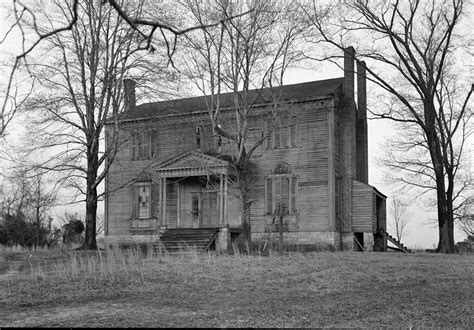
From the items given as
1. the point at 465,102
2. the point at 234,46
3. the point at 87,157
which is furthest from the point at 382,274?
the point at 465,102

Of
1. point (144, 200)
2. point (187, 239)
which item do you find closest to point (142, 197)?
point (144, 200)

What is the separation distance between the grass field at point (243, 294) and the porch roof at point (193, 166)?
1064 centimetres

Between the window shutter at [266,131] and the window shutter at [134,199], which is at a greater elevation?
the window shutter at [266,131]

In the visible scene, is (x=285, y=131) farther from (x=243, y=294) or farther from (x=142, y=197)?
(x=243, y=294)

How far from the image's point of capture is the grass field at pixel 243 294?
32.5 feet

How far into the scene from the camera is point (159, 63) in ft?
95.0

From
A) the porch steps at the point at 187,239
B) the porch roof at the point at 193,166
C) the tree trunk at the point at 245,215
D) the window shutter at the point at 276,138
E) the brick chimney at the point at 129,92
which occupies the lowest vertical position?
the porch steps at the point at 187,239

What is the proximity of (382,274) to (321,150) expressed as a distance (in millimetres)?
14431

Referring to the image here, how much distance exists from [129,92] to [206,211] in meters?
7.63

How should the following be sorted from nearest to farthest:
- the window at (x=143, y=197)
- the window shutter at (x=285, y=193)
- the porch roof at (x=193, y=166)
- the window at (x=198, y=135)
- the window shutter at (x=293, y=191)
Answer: the porch roof at (x=193, y=166), the window shutter at (x=293, y=191), the window shutter at (x=285, y=193), the window at (x=198, y=135), the window at (x=143, y=197)

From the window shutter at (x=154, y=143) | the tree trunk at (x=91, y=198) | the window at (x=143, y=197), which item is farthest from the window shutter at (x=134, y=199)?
the tree trunk at (x=91, y=198)

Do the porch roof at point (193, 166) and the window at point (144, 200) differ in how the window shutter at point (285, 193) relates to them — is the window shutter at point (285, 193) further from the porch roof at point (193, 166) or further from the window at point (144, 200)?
the window at point (144, 200)

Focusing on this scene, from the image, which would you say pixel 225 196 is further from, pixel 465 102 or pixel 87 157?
pixel 465 102

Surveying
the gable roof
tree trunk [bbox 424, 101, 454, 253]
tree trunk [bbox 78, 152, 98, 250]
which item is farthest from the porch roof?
tree trunk [bbox 424, 101, 454, 253]
